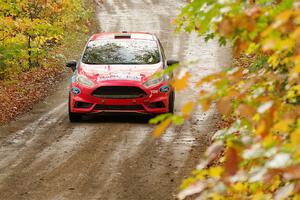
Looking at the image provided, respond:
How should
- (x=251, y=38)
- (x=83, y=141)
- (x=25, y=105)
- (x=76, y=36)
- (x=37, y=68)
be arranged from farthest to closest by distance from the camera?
1. (x=76, y=36)
2. (x=37, y=68)
3. (x=25, y=105)
4. (x=83, y=141)
5. (x=251, y=38)

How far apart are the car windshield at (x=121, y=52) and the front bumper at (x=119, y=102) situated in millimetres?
957

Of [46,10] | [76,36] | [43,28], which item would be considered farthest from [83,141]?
[76,36]

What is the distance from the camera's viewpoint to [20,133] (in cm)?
1162

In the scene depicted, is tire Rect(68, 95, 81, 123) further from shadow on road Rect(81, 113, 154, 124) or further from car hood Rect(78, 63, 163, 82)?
car hood Rect(78, 63, 163, 82)

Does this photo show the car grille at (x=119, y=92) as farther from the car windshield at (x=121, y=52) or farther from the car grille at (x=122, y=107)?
the car windshield at (x=121, y=52)

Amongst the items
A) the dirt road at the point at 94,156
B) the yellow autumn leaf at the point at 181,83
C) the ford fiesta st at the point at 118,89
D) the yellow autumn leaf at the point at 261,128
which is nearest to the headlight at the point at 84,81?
the ford fiesta st at the point at 118,89

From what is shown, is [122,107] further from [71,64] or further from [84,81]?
[71,64]

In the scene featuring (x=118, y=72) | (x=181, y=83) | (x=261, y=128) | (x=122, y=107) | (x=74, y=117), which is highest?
(x=181, y=83)

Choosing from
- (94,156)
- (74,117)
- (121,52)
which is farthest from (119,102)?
(94,156)

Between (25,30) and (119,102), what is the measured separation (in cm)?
574

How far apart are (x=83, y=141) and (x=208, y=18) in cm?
754

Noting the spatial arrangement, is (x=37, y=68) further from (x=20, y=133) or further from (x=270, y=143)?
(x=270, y=143)

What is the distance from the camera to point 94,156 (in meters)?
9.57

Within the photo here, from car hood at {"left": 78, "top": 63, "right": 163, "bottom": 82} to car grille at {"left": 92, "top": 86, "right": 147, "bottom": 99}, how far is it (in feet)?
0.63
